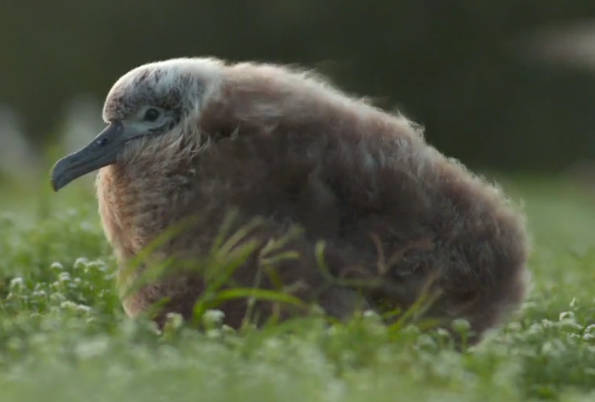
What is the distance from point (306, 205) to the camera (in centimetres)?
405

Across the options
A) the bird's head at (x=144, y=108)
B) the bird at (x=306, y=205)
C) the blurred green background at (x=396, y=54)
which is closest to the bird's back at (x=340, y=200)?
the bird at (x=306, y=205)

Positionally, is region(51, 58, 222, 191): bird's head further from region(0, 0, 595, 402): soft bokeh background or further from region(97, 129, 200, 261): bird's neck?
region(0, 0, 595, 402): soft bokeh background

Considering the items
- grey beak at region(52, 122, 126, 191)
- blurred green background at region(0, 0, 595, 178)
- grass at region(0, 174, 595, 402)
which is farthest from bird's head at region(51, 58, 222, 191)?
blurred green background at region(0, 0, 595, 178)

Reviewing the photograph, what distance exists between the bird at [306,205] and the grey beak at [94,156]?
14mm

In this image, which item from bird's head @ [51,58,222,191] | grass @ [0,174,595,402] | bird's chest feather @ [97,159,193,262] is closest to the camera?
grass @ [0,174,595,402]

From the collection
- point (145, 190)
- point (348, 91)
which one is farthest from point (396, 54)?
point (145, 190)

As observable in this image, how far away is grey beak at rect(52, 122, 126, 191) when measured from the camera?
4441mm

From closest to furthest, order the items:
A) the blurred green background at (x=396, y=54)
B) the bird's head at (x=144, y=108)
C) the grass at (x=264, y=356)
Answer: the grass at (x=264, y=356)
the bird's head at (x=144, y=108)
the blurred green background at (x=396, y=54)

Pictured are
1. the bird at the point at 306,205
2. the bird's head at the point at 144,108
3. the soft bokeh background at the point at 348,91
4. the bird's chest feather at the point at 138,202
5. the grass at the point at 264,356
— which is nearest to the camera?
the grass at the point at 264,356

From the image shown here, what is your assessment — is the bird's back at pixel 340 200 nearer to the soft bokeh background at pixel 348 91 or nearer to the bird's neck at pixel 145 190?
the bird's neck at pixel 145 190

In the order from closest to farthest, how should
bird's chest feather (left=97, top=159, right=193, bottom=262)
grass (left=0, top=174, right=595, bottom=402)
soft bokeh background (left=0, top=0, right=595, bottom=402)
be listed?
grass (left=0, top=174, right=595, bottom=402) < soft bokeh background (left=0, top=0, right=595, bottom=402) < bird's chest feather (left=97, top=159, right=193, bottom=262)

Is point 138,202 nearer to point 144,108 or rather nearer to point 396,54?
point 144,108

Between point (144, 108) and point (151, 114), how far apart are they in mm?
32

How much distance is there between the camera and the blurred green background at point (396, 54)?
17.9 m
